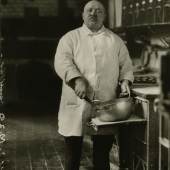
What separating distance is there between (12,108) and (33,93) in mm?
528

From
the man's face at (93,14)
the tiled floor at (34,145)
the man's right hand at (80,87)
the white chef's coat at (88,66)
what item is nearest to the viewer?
the man's right hand at (80,87)

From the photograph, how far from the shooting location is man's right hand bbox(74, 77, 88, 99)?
3.69m

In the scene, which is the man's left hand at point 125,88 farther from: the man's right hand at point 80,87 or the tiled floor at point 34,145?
the tiled floor at point 34,145

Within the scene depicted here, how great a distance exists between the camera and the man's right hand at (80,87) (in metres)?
3.69

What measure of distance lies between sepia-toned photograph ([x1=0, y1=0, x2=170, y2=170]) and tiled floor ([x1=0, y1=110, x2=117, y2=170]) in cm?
1

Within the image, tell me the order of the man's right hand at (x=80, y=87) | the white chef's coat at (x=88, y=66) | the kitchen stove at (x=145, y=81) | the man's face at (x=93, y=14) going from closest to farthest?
1. the man's right hand at (x=80, y=87)
2. the man's face at (x=93, y=14)
3. the white chef's coat at (x=88, y=66)
4. the kitchen stove at (x=145, y=81)

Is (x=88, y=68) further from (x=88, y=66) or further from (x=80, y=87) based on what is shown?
(x=80, y=87)

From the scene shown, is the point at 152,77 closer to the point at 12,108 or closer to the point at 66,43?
the point at 66,43

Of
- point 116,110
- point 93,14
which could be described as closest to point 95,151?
point 116,110

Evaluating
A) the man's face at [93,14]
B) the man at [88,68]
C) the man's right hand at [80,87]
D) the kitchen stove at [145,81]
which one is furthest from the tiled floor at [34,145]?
the man's face at [93,14]

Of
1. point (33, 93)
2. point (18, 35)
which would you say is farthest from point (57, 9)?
point (33, 93)

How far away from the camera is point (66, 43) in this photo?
3904 mm

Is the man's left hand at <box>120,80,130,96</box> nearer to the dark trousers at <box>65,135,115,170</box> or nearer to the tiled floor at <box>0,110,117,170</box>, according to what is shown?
the dark trousers at <box>65,135,115,170</box>

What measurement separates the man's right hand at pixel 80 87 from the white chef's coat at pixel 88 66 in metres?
0.17
